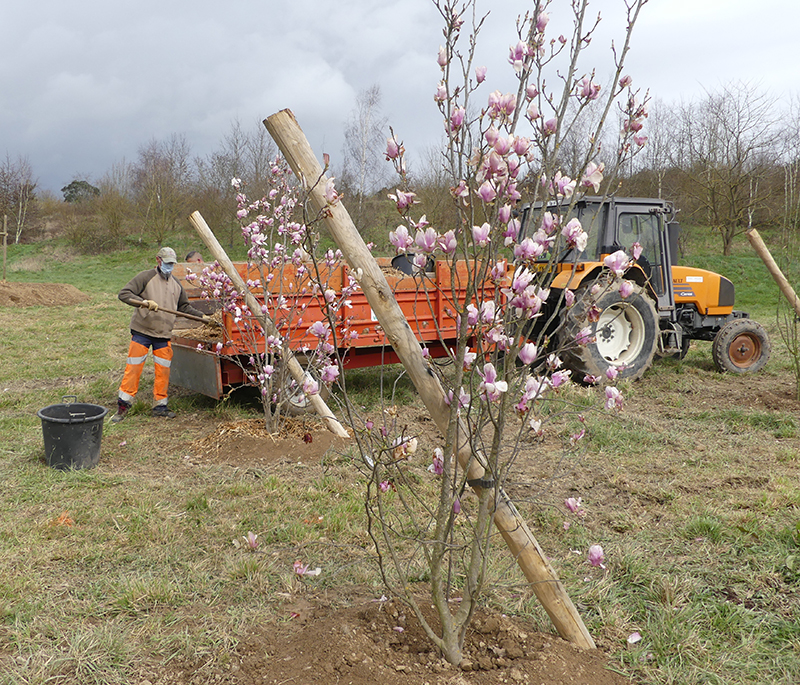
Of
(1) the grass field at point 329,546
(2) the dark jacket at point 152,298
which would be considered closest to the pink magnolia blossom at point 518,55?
(1) the grass field at point 329,546

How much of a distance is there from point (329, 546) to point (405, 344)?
1780 millimetres

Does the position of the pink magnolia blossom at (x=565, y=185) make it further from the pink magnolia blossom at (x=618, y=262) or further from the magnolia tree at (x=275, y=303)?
the magnolia tree at (x=275, y=303)

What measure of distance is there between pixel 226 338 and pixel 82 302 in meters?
13.6

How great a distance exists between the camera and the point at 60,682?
2.29m

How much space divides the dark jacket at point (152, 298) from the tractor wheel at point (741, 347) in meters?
6.63

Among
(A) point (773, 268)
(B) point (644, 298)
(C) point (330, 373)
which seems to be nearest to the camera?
(C) point (330, 373)

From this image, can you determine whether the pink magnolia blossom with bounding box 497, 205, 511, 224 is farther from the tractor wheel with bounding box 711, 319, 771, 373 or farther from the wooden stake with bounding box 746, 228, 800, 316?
the tractor wheel with bounding box 711, 319, 771, 373

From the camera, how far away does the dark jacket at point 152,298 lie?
605 cm

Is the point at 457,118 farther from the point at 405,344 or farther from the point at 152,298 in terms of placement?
the point at 152,298

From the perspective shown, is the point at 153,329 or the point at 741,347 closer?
the point at 153,329

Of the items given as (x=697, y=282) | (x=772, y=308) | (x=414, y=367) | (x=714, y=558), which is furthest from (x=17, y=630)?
(x=772, y=308)

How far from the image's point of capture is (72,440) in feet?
15.2

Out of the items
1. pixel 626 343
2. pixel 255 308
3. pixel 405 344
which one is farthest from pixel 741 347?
pixel 405 344

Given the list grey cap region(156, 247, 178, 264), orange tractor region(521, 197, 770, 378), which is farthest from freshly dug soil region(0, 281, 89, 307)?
orange tractor region(521, 197, 770, 378)
